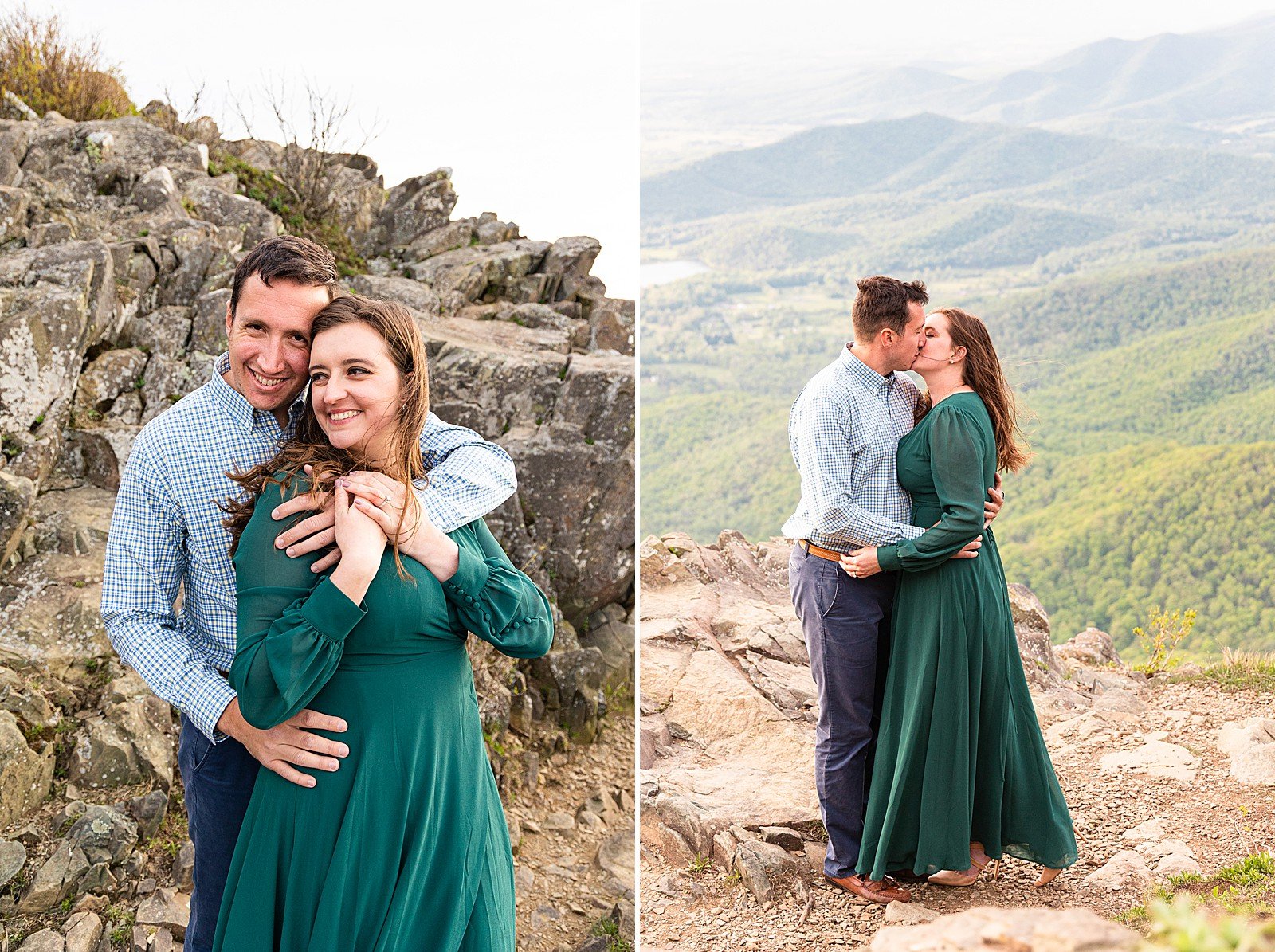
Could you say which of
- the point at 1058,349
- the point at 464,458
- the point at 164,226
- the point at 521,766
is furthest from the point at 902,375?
the point at 1058,349

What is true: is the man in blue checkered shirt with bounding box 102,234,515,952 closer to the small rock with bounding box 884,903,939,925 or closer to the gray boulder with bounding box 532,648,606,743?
the small rock with bounding box 884,903,939,925

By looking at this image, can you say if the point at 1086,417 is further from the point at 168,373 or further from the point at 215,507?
the point at 215,507

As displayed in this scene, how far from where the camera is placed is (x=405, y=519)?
5.89ft

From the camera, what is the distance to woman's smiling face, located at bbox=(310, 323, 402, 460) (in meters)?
1.85

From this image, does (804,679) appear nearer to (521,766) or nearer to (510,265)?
(521,766)


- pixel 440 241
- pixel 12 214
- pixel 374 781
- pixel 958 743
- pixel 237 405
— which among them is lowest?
pixel 958 743

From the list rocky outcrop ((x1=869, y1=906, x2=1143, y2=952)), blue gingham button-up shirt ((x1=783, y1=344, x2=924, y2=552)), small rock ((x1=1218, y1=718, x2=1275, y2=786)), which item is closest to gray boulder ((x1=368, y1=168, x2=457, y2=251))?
blue gingham button-up shirt ((x1=783, y1=344, x2=924, y2=552))

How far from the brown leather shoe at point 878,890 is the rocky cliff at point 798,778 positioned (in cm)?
3

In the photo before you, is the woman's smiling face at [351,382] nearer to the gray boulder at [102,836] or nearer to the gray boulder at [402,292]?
the gray boulder at [102,836]

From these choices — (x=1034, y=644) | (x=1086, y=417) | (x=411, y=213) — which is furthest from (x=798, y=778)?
(x=1086, y=417)

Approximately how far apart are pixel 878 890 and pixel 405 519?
7.65ft

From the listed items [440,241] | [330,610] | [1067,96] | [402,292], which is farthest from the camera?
[1067,96]

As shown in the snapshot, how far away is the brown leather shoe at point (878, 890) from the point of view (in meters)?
3.20

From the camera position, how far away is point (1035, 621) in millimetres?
5926
